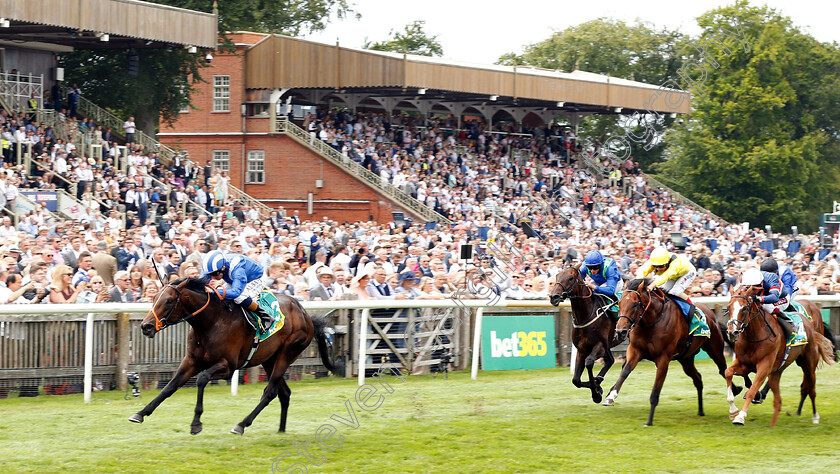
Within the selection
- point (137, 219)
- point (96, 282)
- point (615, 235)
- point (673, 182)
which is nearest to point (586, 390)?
point (96, 282)

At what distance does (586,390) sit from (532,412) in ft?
6.02

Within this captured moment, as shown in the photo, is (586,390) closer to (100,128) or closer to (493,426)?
(493,426)

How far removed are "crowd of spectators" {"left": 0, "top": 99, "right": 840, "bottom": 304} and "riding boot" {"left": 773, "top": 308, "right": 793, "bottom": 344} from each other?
105 inches

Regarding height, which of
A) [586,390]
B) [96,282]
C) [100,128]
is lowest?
[586,390]

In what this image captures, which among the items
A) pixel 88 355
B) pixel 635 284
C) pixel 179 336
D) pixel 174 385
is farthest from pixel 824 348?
pixel 88 355

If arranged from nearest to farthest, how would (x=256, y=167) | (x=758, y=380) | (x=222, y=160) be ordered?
(x=758, y=380) < (x=256, y=167) < (x=222, y=160)

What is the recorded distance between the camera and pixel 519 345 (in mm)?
13781

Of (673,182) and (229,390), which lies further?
(673,182)

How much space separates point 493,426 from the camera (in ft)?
31.5

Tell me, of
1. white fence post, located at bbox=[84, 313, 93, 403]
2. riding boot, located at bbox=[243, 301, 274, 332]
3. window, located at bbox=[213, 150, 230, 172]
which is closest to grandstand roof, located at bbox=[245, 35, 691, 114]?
window, located at bbox=[213, 150, 230, 172]

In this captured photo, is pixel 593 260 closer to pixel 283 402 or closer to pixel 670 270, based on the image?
pixel 670 270

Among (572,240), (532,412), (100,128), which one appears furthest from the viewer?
(100,128)

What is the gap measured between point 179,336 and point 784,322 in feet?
20.2

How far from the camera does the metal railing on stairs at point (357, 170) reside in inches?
1136
